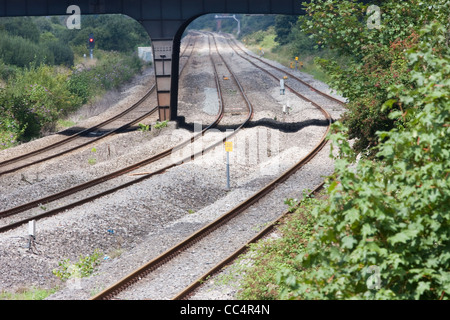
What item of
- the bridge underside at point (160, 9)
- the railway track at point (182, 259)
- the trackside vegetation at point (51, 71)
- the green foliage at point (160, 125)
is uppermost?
the bridge underside at point (160, 9)

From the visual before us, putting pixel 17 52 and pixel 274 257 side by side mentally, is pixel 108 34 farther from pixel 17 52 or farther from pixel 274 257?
pixel 274 257

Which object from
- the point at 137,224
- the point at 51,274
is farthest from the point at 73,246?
the point at 137,224

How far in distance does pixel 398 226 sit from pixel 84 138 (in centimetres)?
2187

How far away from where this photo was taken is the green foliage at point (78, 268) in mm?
11835

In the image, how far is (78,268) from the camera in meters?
12.0

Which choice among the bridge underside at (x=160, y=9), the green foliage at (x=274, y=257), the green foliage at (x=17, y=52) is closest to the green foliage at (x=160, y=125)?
the bridge underside at (x=160, y=9)

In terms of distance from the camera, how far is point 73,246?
13.0 meters

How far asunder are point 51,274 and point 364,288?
318 inches

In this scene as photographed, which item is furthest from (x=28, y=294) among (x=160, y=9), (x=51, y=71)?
(x=51, y=71)

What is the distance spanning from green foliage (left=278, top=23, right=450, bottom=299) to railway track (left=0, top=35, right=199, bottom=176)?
16566 mm

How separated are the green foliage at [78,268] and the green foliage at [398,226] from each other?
678 centimetres

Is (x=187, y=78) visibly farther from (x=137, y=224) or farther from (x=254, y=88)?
(x=137, y=224)

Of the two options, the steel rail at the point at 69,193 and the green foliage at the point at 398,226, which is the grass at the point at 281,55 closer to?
the steel rail at the point at 69,193

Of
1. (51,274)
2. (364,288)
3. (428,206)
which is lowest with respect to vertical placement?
(51,274)
